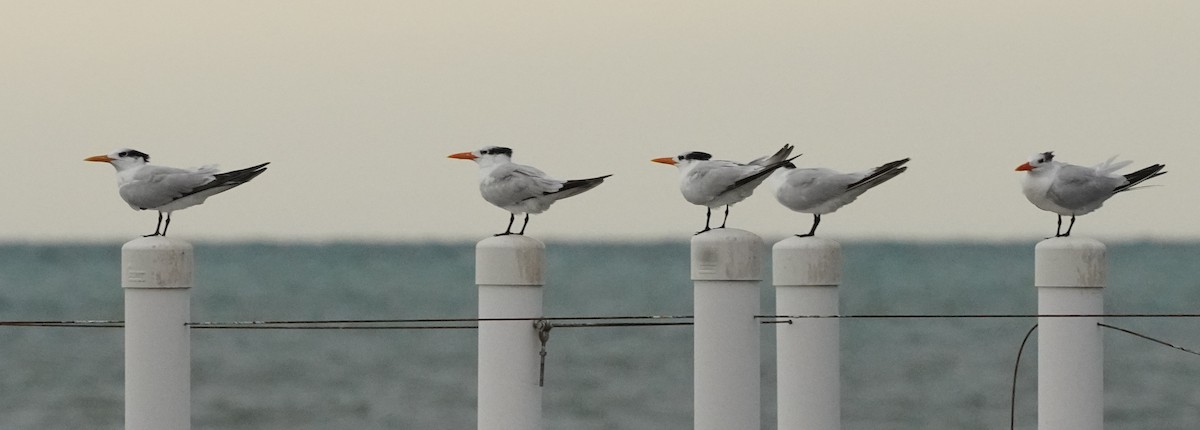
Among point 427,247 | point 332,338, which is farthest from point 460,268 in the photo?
point 332,338

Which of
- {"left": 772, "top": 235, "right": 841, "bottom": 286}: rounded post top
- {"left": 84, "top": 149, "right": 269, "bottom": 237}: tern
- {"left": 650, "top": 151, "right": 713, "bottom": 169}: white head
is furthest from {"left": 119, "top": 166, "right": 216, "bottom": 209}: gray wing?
{"left": 772, "top": 235, "right": 841, "bottom": 286}: rounded post top

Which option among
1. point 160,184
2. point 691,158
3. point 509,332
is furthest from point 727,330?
point 160,184

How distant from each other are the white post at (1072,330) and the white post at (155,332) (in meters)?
3.56

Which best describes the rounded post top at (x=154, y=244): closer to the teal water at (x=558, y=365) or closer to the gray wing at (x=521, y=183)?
the gray wing at (x=521, y=183)

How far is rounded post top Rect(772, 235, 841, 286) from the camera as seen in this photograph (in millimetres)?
8234

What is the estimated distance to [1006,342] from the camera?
44781 mm

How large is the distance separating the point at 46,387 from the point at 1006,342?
2179cm

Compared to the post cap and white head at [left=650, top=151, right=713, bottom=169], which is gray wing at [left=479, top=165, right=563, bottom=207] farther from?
the post cap

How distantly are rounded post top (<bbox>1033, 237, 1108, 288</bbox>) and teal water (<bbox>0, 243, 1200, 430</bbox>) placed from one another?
68.6 feet

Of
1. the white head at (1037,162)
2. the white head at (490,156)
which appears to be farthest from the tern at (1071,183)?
the white head at (490,156)

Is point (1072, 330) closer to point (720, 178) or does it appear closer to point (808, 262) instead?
point (808, 262)

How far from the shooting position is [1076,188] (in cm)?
840

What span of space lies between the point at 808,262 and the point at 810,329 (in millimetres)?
291

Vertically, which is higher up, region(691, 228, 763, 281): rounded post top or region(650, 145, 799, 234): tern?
region(650, 145, 799, 234): tern
